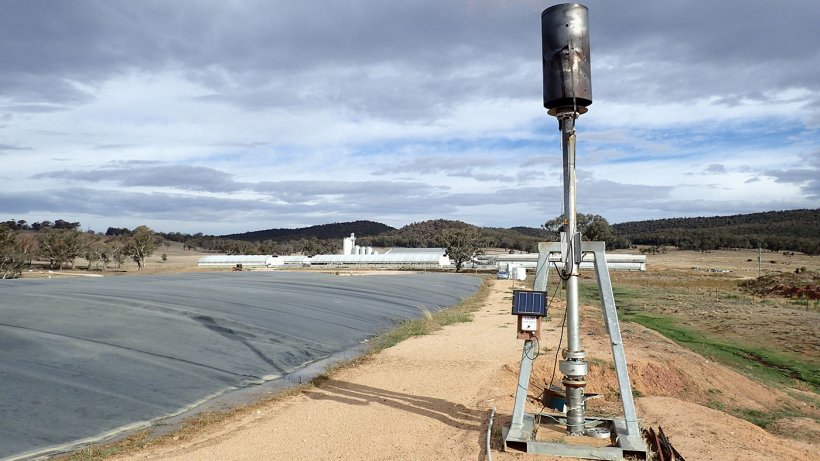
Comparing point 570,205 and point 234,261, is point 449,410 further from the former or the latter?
point 234,261

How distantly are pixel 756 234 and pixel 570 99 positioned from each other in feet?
517

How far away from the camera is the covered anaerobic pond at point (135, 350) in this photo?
30.0 feet

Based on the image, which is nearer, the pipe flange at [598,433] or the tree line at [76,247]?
the pipe flange at [598,433]

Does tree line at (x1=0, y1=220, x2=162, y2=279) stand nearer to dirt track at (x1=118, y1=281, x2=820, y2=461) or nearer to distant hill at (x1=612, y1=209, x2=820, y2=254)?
dirt track at (x1=118, y1=281, x2=820, y2=461)

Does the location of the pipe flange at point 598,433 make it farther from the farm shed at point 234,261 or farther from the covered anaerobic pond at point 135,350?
the farm shed at point 234,261

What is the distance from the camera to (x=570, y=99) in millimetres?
8180

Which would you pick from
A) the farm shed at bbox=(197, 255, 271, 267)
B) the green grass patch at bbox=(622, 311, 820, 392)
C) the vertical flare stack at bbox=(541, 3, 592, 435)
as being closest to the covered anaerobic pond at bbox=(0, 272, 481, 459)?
the vertical flare stack at bbox=(541, 3, 592, 435)

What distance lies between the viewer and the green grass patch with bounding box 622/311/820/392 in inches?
648

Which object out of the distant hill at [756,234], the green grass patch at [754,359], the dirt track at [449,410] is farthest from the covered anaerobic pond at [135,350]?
the distant hill at [756,234]

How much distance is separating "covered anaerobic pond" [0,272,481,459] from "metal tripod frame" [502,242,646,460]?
6.04 m

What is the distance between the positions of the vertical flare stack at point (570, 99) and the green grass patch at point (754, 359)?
415 inches

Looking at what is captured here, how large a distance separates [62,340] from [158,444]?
197 inches

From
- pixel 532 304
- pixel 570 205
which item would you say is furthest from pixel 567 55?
pixel 532 304

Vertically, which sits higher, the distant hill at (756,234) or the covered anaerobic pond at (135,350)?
the distant hill at (756,234)
